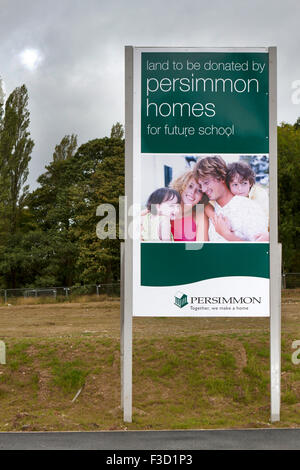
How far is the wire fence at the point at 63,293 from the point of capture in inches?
1228

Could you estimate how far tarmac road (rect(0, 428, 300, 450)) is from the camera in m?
5.99

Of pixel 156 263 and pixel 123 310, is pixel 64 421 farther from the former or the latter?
pixel 156 263

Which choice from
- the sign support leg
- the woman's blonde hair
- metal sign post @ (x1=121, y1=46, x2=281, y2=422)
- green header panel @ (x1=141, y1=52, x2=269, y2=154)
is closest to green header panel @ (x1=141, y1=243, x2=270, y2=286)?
metal sign post @ (x1=121, y1=46, x2=281, y2=422)

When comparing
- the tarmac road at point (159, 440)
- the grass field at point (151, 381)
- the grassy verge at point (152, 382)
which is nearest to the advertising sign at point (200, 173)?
the tarmac road at point (159, 440)

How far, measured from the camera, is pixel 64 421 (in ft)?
27.8

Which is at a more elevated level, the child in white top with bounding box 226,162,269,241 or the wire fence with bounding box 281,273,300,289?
the child in white top with bounding box 226,162,269,241

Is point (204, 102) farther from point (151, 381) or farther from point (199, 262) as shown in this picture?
point (151, 381)

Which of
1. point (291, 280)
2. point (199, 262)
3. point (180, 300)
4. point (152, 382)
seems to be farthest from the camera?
point (291, 280)

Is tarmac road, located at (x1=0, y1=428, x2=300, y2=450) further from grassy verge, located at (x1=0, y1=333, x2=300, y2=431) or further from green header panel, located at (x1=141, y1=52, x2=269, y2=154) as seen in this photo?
green header panel, located at (x1=141, y1=52, x2=269, y2=154)

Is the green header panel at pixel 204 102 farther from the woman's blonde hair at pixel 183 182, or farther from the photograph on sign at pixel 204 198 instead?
the woman's blonde hair at pixel 183 182

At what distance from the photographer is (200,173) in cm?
743


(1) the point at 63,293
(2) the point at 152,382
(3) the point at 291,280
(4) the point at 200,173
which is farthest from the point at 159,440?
(3) the point at 291,280

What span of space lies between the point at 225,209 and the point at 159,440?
298 cm
